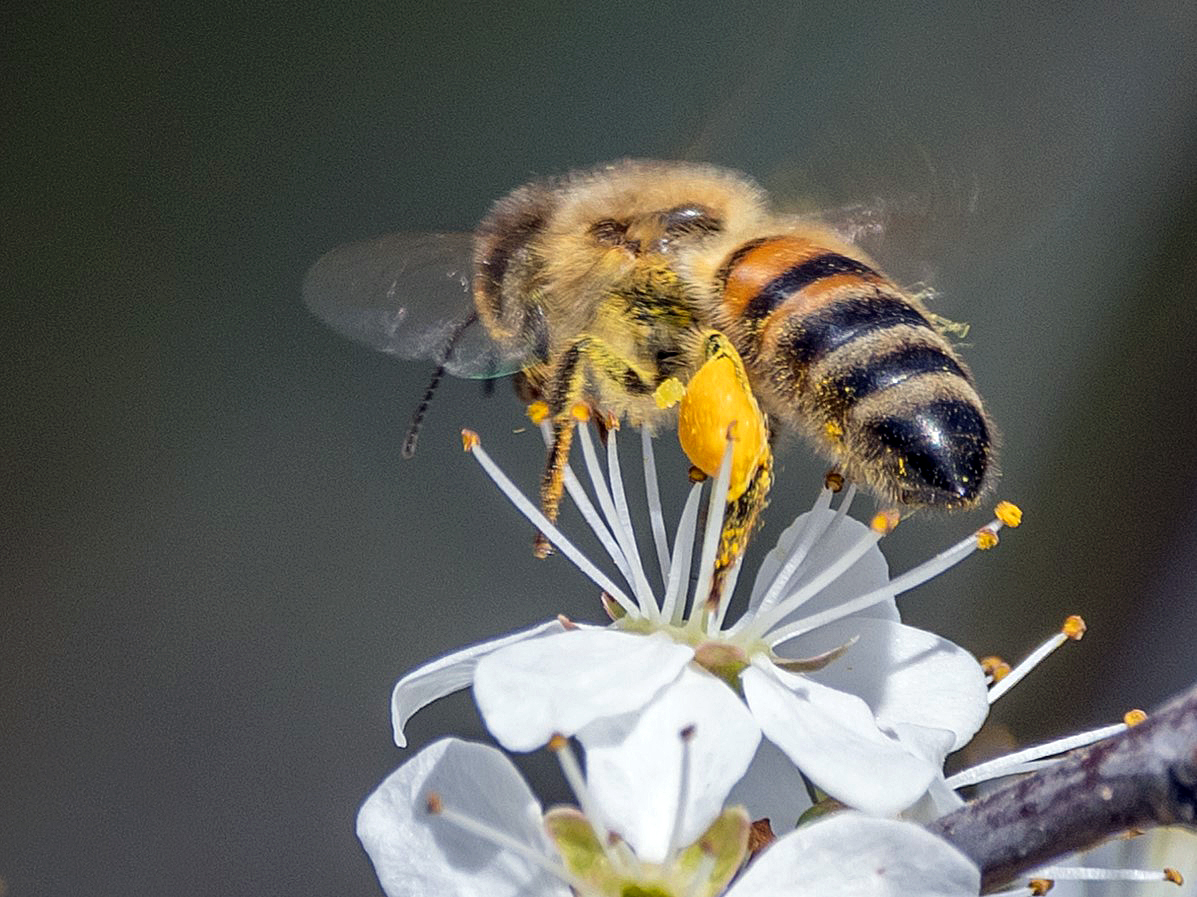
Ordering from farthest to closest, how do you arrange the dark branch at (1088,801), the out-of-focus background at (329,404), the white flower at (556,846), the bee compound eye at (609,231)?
the out-of-focus background at (329,404)
the bee compound eye at (609,231)
the white flower at (556,846)
the dark branch at (1088,801)

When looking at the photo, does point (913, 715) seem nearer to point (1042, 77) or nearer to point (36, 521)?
point (1042, 77)

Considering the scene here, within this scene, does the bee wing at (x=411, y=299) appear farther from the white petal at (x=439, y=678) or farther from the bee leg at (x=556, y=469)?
the white petal at (x=439, y=678)

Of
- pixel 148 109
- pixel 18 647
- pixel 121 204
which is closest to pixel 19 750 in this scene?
pixel 18 647

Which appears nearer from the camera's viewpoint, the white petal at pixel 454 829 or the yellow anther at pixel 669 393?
the white petal at pixel 454 829

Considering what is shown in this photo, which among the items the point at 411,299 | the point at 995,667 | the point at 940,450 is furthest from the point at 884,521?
the point at 411,299

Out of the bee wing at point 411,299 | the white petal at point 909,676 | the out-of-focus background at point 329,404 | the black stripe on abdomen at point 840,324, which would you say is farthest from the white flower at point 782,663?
the out-of-focus background at point 329,404
